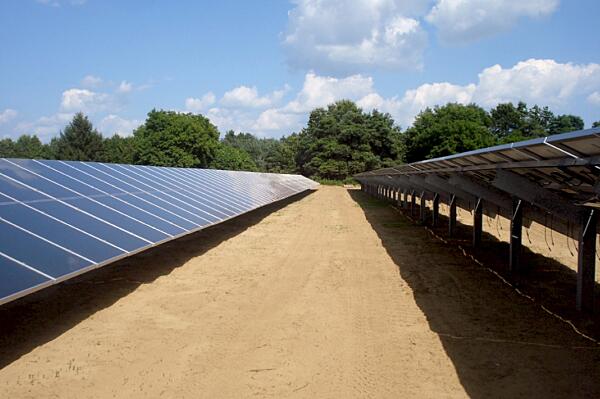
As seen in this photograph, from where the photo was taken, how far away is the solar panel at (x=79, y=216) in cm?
738

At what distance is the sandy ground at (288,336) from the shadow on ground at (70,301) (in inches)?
1.6

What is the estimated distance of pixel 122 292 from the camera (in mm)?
10812

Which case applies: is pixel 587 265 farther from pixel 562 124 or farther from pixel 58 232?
pixel 562 124

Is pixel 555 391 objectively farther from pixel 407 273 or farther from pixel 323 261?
pixel 323 261

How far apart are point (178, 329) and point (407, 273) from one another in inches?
255

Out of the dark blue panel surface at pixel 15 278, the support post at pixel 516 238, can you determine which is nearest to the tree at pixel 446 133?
the support post at pixel 516 238

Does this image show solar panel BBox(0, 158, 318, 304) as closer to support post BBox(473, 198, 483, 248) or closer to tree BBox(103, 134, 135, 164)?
support post BBox(473, 198, 483, 248)

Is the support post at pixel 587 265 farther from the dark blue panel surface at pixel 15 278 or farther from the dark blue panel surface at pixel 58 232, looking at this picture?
the dark blue panel surface at pixel 15 278

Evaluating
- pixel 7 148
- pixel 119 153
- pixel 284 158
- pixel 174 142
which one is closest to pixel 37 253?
pixel 174 142

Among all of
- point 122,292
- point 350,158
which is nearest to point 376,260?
point 122,292

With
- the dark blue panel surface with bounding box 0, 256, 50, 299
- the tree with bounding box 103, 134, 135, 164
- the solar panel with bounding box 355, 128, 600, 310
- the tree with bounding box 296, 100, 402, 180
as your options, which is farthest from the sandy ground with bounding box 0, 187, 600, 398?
the tree with bounding box 103, 134, 135, 164

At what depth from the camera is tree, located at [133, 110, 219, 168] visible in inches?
3344

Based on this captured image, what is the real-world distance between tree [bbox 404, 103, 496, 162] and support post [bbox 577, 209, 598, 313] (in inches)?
2472

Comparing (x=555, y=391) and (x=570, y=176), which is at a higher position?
(x=570, y=176)
